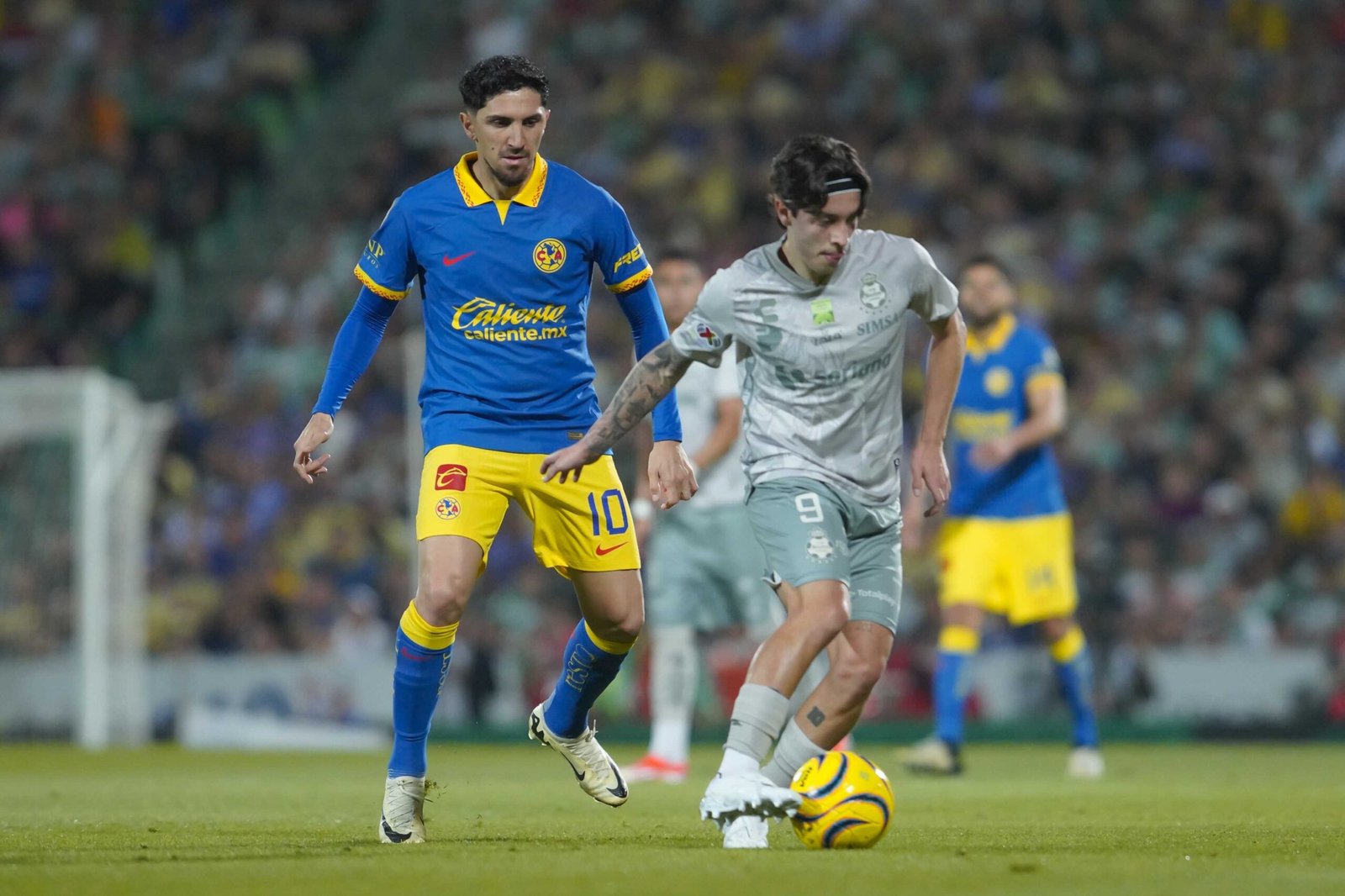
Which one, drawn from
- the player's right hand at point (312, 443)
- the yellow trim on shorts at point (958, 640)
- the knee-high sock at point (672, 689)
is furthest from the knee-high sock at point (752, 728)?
the yellow trim on shorts at point (958, 640)

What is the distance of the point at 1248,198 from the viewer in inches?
675

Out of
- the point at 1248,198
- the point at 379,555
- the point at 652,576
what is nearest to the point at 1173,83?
the point at 1248,198

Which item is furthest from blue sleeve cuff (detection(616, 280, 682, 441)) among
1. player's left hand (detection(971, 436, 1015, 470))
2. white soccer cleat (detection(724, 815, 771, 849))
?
player's left hand (detection(971, 436, 1015, 470))

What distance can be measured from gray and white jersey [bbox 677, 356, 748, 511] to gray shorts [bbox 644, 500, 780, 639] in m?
0.07

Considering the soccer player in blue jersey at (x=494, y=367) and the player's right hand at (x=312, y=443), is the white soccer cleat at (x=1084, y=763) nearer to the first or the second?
the soccer player in blue jersey at (x=494, y=367)

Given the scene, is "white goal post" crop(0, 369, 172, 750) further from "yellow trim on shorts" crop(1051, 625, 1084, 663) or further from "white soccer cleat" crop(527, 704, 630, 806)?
"white soccer cleat" crop(527, 704, 630, 806)

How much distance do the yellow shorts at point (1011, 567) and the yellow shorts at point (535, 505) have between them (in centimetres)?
447

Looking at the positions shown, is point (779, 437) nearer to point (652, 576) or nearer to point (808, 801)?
point (808, 801)

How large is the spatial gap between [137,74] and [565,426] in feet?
57.7

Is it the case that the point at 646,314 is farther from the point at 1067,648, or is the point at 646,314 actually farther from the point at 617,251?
the point at 1067,648

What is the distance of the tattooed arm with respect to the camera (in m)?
6.20

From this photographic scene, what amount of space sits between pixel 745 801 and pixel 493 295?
6.66ft

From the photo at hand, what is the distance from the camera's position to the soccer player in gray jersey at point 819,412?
236 inches

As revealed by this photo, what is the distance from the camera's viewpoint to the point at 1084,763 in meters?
10.8
